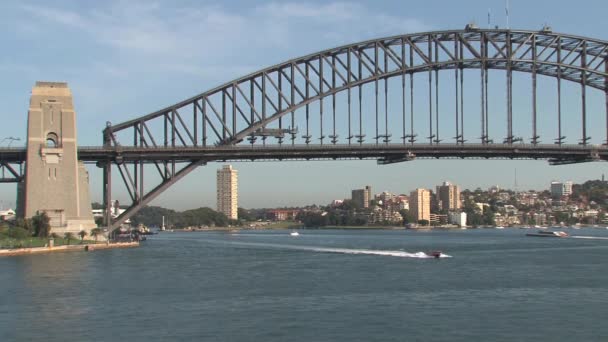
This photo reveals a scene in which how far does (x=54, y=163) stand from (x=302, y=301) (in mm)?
43746

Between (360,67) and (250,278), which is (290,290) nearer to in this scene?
(250,278)

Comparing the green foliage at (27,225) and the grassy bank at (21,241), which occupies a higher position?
the green foliage at (27,225)

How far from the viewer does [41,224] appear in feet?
241

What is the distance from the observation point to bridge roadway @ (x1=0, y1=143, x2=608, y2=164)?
257 feet

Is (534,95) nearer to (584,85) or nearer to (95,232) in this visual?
(584,85)

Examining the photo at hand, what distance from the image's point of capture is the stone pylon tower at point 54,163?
75125mm

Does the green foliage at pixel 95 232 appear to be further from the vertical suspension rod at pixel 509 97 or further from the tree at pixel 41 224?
the vertical suspension rod at pixel 509 97

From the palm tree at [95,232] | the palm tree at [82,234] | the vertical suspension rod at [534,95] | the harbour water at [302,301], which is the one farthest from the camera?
the vertical suspension rod at [534,95]

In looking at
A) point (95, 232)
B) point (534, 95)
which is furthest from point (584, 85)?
point (95, 232)

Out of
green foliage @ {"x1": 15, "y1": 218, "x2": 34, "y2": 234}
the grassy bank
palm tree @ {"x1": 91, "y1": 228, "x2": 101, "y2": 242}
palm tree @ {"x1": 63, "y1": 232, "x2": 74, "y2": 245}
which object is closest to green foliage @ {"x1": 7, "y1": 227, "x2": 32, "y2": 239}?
the grassy bank

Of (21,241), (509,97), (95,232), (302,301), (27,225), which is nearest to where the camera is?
(302,301)

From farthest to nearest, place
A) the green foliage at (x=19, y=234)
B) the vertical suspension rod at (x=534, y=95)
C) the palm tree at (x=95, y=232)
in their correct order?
1. the vertical suspension rod at (x=534, y=95)
2. the palm tree at (x=95, y=232)
3. the green foliage at (x=19, y=234)

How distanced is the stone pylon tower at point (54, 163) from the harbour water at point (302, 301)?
43.8 ft

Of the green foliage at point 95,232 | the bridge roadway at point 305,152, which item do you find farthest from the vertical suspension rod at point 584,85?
the green foliage at point 95,232
